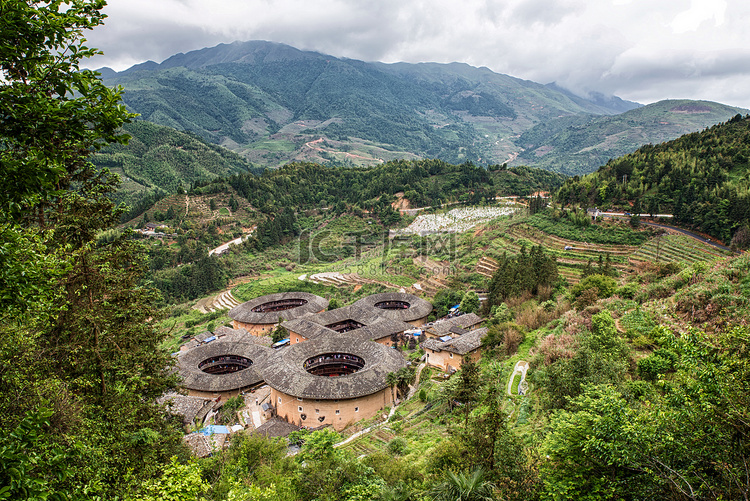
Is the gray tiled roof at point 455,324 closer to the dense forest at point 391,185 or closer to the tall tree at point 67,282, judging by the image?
the tall tree at point 67,282

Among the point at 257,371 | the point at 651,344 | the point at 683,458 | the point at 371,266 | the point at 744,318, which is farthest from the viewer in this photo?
the point at 371,266

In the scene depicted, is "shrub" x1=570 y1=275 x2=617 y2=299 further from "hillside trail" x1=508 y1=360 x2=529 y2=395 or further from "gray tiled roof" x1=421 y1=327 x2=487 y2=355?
"gray tiled roof" x1=421 y1=327 x2=487 y2=355

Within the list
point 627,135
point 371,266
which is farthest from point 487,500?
point 627,135

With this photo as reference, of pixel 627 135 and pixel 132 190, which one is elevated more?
pixel 627 135

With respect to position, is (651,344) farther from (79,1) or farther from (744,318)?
(79,1)

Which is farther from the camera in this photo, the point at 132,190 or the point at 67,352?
the point at 132,190

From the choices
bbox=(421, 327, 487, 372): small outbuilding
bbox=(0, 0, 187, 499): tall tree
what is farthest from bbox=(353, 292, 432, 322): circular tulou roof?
bbox=(0, 0, 187, 499): tall tree
